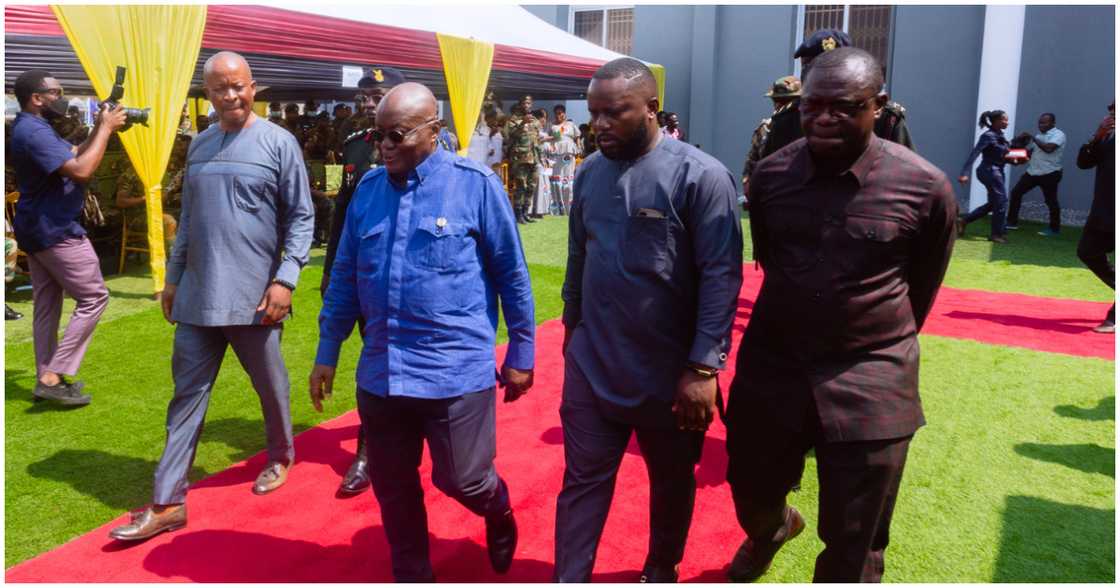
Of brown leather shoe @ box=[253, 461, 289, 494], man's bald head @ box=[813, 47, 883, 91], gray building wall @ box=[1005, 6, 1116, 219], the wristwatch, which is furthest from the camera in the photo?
gray building wall @ box=[1005, 6, 1116, 219]

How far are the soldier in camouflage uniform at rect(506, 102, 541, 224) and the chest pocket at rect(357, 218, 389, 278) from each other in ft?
37.8

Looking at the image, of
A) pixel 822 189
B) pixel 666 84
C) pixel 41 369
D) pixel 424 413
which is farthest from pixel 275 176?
pixel 666 84

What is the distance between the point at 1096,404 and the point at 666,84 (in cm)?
1458

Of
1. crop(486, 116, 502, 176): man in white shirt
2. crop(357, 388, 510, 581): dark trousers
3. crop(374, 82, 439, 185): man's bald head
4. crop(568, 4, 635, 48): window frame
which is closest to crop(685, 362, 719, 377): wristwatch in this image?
crop(357, 388, 510, 581): dark trousers

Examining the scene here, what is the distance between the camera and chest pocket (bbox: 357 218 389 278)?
2.86 m

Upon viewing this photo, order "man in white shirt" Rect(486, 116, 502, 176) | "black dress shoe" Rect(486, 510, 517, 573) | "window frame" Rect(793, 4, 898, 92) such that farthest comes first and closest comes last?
1. "window frame" Rect(793, 4, 898, 92)
2. "man in white shirt" Rect(486, 116, 502, 176)
3. "black dress shoe" Rect(486, 510, 517, 573)

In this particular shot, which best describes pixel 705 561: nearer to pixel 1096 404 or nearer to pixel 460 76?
pixel 1096 404

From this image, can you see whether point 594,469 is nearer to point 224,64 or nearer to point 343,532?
point 343,532

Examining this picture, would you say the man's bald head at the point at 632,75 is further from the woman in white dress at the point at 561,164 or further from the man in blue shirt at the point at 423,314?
the woman in white dress at the point at 561,164

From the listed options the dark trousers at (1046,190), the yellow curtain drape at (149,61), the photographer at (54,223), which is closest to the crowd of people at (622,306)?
the photographer at (54,223)

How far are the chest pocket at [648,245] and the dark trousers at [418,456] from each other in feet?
2.33

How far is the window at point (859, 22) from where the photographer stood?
53.3 ft

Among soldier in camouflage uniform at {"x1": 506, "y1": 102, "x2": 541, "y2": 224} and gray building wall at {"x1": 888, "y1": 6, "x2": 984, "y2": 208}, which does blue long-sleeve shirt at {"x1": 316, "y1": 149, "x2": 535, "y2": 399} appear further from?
gray building wall at {"x1": 888, "y1": 6, "x2": 984, "y2": 208}

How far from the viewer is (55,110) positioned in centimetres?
512
